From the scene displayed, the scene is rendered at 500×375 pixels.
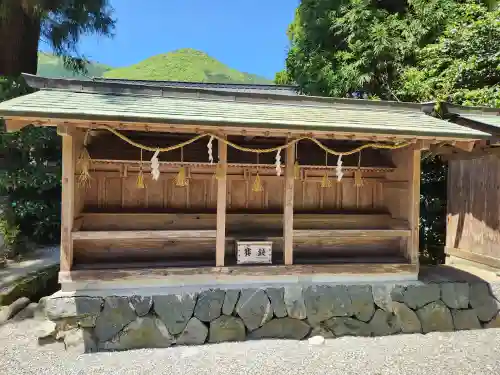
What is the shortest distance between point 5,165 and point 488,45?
12.7 m

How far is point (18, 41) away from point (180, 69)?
34.8 meters

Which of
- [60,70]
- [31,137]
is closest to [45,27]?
[31,137]

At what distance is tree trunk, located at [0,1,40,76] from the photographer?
9.55m

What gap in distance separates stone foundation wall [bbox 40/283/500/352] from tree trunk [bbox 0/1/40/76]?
9.11m

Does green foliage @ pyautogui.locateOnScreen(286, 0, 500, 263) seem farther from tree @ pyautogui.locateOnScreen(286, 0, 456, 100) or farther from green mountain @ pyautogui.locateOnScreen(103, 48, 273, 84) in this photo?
green mountain @ pyautogui.locateOnScreen(103, 48, 273, 84)

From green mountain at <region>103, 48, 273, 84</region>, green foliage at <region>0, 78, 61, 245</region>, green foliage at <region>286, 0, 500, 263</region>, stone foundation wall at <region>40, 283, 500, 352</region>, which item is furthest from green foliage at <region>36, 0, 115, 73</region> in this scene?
green mountain at <region>103, 48, 273, 84</region>

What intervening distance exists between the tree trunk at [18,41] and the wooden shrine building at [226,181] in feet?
23.1

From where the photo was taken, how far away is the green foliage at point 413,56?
753 cm

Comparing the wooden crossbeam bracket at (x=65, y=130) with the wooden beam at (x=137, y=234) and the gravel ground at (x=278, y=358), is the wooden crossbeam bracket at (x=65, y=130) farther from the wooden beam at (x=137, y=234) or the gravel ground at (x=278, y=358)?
the gravel ground at (x=278, y=358)

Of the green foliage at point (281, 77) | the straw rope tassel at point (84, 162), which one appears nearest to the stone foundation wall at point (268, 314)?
the straw rope tassel at point (84, 162)

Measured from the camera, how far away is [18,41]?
9.83 m

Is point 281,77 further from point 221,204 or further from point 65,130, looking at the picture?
point 65,130

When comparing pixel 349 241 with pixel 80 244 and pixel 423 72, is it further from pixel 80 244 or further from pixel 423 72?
pixel 423 72

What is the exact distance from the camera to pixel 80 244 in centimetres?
476
